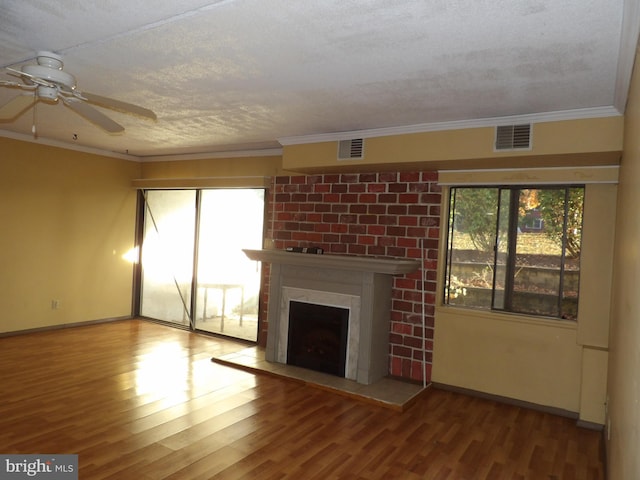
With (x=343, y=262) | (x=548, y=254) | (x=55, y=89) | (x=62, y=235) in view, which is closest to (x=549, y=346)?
(x=548, y=254)

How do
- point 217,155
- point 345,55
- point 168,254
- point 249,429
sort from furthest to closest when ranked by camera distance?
point 168,254, point 217,155, point 249,429, point 345,55

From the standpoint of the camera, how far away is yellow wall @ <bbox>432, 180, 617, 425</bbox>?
3559mm

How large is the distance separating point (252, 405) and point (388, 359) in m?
1.50

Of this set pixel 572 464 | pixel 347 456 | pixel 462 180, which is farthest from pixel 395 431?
pixel 462 180

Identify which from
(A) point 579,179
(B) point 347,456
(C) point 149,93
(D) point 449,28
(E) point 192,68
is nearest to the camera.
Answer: (D) point 449,28

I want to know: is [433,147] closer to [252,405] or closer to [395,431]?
[395,431]

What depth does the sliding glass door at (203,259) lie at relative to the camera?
19.0 ft

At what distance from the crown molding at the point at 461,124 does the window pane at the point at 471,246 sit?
83 cm

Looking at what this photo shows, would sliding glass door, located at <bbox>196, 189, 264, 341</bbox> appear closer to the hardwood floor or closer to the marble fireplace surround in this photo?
the marble fireplace surround

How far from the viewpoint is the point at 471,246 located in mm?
4289

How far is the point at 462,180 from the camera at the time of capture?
4.12 m

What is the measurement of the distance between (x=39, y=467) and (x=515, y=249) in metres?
3.85

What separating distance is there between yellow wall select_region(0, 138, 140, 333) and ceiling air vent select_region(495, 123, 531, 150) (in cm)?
517

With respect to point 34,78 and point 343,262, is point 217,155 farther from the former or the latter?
point 34,78
